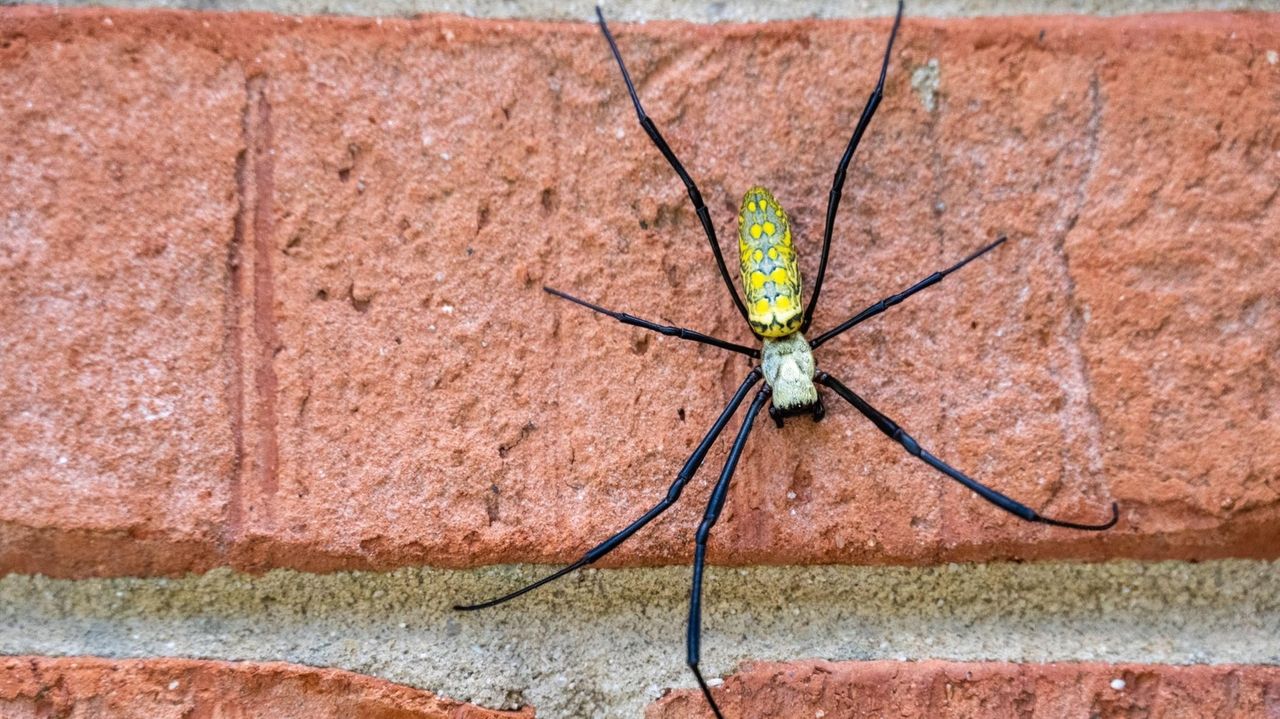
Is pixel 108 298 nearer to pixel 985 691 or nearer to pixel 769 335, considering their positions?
pixel 769 335

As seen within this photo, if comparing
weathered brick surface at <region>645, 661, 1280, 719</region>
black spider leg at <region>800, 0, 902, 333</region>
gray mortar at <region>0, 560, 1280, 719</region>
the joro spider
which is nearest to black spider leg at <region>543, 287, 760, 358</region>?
the joro spider

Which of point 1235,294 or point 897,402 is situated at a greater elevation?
point 1235,294

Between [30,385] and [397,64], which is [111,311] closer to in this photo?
[30,385]

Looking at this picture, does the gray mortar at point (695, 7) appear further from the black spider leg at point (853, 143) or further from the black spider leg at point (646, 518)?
the black spider leg at point (646, 518)

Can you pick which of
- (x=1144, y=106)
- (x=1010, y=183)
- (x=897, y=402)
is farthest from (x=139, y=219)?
(x=1144, y=106)

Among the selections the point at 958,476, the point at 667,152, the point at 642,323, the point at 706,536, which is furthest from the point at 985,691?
the point at 667,152

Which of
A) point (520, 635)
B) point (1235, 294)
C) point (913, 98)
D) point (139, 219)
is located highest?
point (913, 98)

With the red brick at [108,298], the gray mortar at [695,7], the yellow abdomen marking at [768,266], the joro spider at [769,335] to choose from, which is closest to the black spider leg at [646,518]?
the joro spider at [769,335]

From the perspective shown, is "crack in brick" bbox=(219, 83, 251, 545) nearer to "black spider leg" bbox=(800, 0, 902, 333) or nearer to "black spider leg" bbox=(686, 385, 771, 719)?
"black spider leg" bbox=(686, 385, 771, 719)
